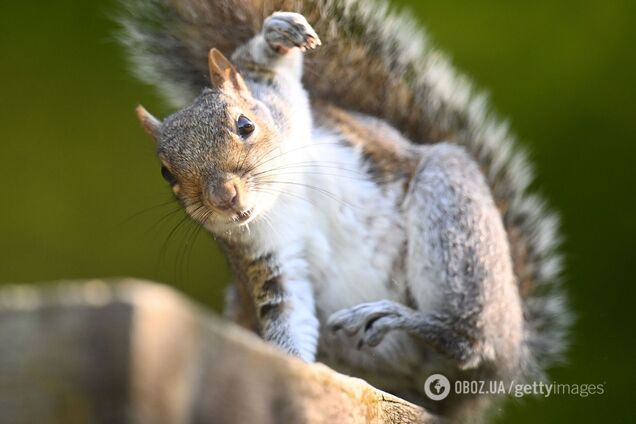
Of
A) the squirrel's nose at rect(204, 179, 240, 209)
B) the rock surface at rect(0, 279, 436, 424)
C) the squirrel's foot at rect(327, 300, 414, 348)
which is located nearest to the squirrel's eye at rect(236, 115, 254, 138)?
the squirrel's nose at rect(204, 179, 240, 209)

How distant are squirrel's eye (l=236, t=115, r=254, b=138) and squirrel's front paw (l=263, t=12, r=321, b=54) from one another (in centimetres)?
15

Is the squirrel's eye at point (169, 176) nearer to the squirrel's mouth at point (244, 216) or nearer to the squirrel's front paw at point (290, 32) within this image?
the squirrel's mouth at point (244, 216)

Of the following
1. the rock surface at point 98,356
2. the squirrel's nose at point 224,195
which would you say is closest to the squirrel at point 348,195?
the squirrel's nose at point 224,195

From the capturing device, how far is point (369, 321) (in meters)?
1.63

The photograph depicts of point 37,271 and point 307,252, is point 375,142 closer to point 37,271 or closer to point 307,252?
point 307,252

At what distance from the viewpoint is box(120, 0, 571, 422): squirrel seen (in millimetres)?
1602

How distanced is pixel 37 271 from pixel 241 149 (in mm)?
1144

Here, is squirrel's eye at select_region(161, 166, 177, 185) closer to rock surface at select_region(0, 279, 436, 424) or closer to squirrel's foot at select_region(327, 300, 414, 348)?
squirrel's foot at select_region(327, 300, 414, 348)

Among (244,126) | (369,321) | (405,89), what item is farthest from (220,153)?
(405,89)

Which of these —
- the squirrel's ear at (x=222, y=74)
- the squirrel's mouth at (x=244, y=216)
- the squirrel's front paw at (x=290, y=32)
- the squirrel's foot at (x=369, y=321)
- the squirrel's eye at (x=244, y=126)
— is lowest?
the squirrel's foot at (x=369, y=321)

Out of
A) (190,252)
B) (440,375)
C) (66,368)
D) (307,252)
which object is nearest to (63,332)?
(66,368)

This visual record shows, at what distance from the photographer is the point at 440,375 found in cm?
176

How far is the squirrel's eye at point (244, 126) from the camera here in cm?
157

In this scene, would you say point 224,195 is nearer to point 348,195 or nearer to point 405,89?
point 348,195
